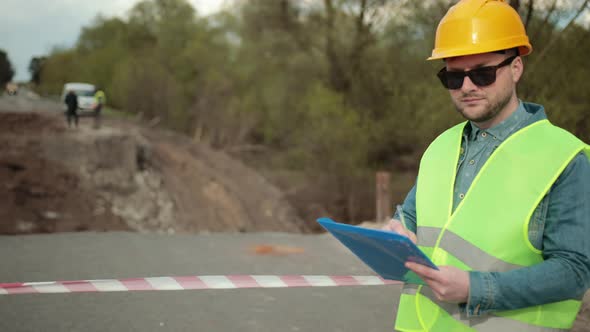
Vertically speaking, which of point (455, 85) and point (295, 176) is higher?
point (455, 85)

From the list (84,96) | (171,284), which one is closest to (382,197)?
(171,284)

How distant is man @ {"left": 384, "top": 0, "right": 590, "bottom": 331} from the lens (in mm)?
2105

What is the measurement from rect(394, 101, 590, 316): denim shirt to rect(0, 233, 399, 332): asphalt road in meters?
4.23

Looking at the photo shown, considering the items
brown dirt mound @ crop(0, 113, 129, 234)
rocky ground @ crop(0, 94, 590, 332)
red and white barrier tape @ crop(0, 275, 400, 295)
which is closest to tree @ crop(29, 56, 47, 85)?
rocky ground @ crop(0, 94, 590, 332)

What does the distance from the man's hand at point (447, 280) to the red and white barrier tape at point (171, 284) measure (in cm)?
495

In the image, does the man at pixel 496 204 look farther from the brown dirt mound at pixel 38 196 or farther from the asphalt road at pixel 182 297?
the brown dirt mound at pixel 38 196

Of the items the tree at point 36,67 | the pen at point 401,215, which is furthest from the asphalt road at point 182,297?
the tree at point 36,67

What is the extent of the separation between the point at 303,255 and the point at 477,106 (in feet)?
27.4

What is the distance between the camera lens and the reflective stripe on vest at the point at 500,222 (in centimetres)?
217

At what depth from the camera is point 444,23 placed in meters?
2.42

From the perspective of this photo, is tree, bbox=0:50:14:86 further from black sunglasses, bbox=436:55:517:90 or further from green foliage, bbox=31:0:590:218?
black sunglasses, bbox=436:55:517:90

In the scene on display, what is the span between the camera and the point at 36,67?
8912 cm

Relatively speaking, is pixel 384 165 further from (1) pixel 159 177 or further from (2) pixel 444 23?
(2) pixel 444 23

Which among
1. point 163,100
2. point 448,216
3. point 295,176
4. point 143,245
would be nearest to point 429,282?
point 448,216
